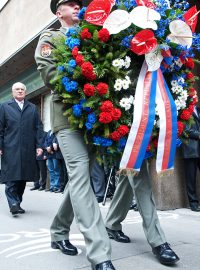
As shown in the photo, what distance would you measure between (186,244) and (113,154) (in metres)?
1.33

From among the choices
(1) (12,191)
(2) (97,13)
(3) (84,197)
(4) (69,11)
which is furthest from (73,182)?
(1) (12,191)

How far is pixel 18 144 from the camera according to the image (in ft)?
19.4

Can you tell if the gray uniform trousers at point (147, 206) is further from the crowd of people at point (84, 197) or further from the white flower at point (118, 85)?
the white flower at point (118, 85)

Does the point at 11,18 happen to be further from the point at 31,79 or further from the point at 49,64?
the point at 49,64

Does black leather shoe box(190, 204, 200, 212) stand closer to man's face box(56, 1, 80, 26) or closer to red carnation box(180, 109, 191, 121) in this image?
red carnation box(180, 109, 191, 121)

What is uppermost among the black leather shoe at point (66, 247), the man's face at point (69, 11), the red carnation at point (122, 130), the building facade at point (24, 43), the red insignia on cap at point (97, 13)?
the building facade at point (24, 43)

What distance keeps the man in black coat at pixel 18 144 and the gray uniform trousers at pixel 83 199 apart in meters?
3.06

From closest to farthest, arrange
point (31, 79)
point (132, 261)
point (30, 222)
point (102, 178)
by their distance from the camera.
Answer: point (132, 261), point (30, 222), point (102, 178), point (31, 79)

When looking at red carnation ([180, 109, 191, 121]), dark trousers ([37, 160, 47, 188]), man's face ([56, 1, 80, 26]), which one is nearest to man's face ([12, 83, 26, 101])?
man's face ([56, 1, 80, 26])

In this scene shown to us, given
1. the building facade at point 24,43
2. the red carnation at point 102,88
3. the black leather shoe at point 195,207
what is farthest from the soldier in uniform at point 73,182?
the building facade at point 24,43

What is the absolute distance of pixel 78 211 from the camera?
8.75 ft

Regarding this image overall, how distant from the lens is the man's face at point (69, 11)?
3.20m

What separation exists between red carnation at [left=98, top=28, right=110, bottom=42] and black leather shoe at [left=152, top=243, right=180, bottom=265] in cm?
158

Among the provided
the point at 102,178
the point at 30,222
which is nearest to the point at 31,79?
the point at 102,178
